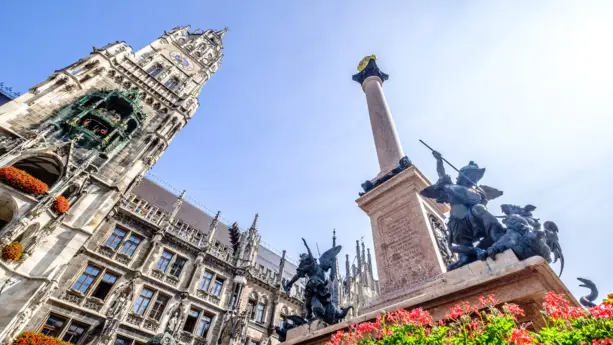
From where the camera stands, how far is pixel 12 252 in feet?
44.8

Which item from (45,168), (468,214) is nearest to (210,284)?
(45,168)

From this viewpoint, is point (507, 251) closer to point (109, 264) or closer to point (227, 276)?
point (109, 264)

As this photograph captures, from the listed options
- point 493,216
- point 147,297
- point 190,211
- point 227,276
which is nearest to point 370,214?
point 493,216

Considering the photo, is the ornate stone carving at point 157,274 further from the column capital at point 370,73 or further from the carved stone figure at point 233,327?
the column capital at point 370,73

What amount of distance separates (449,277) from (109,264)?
21.6 m

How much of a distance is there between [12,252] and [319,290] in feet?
52.4

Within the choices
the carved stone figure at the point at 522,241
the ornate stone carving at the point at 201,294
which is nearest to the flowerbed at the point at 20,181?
the ornate stone carving at the point at 201,294

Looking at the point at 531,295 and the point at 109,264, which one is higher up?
the point at 109,264

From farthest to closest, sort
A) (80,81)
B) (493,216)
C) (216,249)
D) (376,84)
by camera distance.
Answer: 1. (216,249)
2. (80,81)
3. (376,84)
4. (493,216)

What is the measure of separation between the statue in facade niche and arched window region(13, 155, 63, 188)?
707 inches

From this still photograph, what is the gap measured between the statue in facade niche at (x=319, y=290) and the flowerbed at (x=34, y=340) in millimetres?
14391

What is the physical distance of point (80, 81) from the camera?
77.7ft

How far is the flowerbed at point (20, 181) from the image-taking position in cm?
1448

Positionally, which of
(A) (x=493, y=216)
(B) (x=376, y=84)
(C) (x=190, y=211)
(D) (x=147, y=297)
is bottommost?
(A) (x=493, y=216)
